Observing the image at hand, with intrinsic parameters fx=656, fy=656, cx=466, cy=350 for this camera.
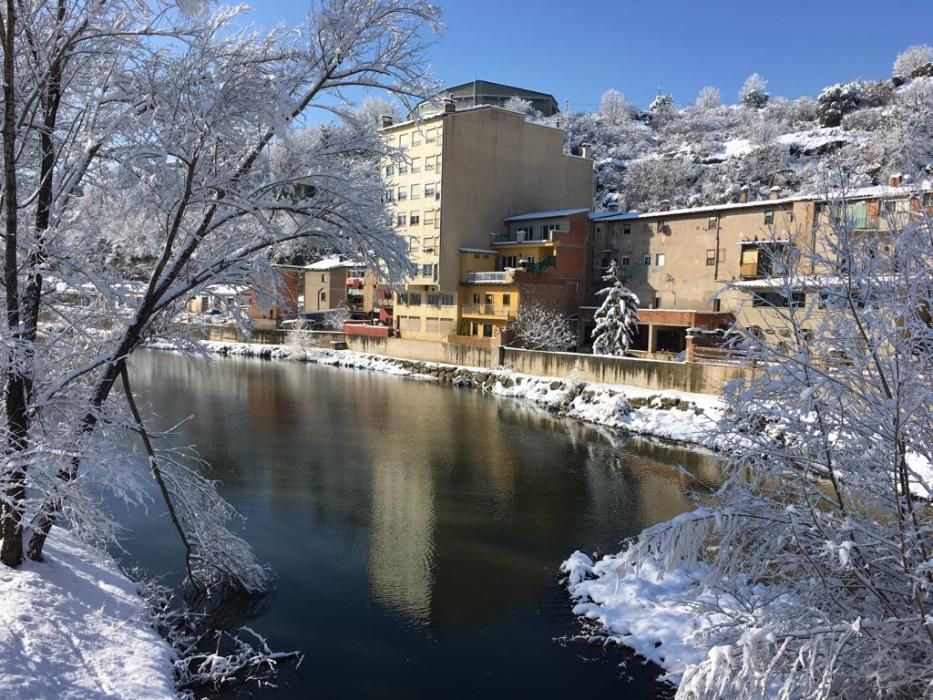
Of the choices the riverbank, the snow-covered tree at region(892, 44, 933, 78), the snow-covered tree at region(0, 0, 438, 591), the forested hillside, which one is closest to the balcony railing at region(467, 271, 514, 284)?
the riverbank

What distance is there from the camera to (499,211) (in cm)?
4212

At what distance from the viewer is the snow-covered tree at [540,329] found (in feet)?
113

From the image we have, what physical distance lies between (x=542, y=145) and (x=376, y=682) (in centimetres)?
4067

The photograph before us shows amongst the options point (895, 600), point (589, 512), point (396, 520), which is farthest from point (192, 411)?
point (895, 600)

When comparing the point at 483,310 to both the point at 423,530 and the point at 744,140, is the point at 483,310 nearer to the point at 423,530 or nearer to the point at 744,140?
the point at 423,530

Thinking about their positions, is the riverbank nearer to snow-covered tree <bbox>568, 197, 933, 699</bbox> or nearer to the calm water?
the calm water

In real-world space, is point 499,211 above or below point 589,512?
above

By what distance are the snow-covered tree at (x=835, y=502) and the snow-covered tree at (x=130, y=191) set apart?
4.90m

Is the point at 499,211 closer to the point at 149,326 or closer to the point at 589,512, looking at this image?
the point at 589,512

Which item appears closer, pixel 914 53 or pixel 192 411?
pixel 192 411

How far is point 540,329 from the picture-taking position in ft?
114

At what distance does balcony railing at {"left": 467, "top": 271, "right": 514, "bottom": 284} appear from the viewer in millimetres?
37125

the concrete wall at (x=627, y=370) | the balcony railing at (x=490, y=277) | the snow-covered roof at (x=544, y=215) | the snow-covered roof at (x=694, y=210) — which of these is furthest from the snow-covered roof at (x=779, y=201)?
the balcony railing at (x=490, y=277)

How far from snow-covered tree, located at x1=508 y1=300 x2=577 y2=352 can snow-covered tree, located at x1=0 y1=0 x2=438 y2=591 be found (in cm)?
2659
